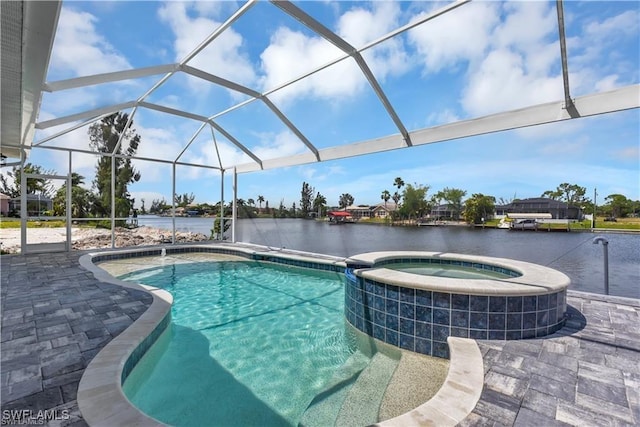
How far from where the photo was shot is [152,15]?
511 cm

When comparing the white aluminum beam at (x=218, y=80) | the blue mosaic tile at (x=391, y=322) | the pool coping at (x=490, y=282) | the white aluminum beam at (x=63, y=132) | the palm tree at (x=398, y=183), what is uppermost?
the white aluminum beam at (x=218, y=80)

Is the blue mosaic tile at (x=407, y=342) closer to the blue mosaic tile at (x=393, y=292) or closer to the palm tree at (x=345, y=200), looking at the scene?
the blue mosaic tile at (x=393, y=292)

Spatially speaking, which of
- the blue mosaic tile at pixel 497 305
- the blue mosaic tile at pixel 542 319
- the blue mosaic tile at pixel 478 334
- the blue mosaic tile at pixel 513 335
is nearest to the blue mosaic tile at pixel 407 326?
the blue mosaic tile at pixel 478 334

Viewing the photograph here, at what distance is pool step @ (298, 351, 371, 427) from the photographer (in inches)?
103

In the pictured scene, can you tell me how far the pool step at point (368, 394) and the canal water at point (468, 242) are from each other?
→ 4046 millimetres

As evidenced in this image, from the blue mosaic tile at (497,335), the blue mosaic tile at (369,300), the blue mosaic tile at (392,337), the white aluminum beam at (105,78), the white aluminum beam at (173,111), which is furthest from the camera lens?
the white aluminum beam at (173,111)

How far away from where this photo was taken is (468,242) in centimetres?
796

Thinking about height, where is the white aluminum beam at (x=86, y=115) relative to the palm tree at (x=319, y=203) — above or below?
above

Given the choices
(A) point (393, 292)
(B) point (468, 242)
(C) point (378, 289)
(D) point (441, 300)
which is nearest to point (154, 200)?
(C) point (378, 289)

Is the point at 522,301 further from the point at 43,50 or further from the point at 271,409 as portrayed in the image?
the point at 43,50

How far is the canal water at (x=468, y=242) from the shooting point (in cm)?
586

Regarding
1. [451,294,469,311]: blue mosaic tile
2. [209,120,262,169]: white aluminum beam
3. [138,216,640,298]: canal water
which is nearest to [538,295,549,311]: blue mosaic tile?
Answer: [451,294,469,311]: blue mosaic tile

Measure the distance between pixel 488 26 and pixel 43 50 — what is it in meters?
5.96

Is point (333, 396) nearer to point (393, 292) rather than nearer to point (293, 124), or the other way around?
point (393, 292)
